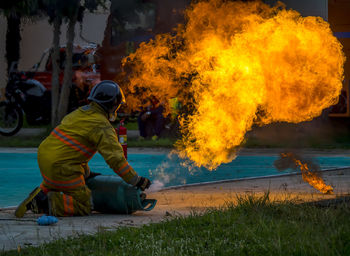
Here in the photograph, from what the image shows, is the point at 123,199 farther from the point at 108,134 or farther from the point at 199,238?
the point at 199,238

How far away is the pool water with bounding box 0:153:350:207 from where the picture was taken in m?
13.4

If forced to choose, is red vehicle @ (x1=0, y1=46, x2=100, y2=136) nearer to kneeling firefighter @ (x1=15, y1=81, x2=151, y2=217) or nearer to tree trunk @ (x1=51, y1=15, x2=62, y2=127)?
tree trunk @ (x1=51, y1=15, x2=62, y2=127)

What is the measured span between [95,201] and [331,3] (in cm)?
1315

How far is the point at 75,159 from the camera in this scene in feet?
26.9

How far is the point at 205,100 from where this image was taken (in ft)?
33.2

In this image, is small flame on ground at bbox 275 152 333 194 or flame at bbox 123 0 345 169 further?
small flame on ground at bbox 275 152 333 194

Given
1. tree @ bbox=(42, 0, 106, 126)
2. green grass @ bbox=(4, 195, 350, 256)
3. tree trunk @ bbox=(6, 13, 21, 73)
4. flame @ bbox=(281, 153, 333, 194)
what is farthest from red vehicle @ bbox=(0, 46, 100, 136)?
green grass @ bbox=(4, 195, 350, 256)

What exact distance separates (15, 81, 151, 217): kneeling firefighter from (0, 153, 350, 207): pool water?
10.9 feet

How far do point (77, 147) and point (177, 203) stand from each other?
209cm

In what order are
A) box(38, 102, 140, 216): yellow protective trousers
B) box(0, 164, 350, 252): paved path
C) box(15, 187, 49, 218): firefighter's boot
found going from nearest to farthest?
box(0, 164, 350, 252): paved path, box(38, 102, 140, 216): yellow protective trousers, box(15, 187, 49, 218): firefighter's boot

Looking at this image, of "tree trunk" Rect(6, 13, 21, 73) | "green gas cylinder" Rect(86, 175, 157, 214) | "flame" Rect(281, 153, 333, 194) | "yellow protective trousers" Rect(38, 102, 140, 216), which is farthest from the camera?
"tree trunk" Rect(6, 13, 21, 73)

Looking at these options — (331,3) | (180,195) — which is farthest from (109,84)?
(331,3)

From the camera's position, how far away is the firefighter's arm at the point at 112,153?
7941 mm

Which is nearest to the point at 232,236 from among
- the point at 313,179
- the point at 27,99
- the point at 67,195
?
the point at 67,195
